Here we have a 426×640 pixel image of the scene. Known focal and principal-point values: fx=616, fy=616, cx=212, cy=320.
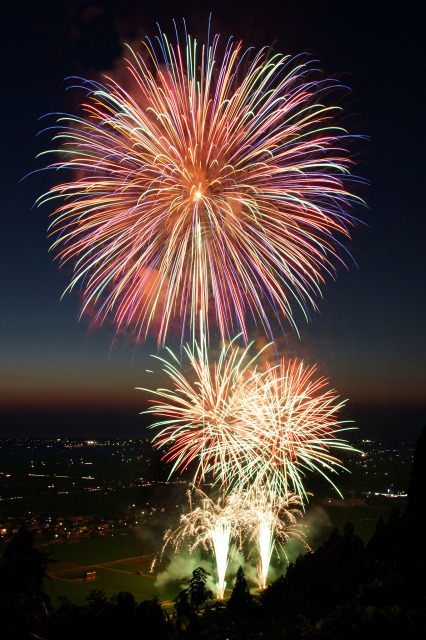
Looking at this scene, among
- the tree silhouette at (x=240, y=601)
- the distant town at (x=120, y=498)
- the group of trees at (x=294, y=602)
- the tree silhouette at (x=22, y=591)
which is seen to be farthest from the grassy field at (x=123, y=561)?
the tree silhouette at (x=22, y=591)

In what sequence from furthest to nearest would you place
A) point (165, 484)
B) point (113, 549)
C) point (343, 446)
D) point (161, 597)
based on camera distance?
point (165, 484), point (113, 549), point (161, 597), point (343, 446)

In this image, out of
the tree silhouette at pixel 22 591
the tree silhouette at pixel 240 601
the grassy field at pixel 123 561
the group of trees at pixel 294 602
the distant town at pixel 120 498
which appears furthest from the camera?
the distant town at pixel 120 498

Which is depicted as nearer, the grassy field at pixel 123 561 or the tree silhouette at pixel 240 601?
the tree silhouette at pixel 240 601

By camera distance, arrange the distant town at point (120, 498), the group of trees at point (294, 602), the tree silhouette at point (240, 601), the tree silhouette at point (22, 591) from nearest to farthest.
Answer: the group of trees at point (294, 602) < the tree silhouette at point (22, 591) < the tree silhouette at point (240, 601) < the distant town at point (120, 498)

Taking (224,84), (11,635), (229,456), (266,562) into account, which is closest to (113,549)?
(266,562)

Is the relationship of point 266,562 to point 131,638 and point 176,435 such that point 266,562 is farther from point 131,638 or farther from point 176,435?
A: point 131,638

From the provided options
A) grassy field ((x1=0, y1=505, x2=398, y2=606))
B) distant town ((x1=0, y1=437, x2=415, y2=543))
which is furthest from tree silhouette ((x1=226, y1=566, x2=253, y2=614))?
distant town ((x1=0, y1=437, x2=415, y2=543))

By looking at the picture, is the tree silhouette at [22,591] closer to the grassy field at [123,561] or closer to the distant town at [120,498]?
the grassy field at [123,561]

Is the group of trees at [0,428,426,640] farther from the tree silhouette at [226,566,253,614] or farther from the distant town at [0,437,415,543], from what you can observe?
the distant town at [0,437,415,543]
